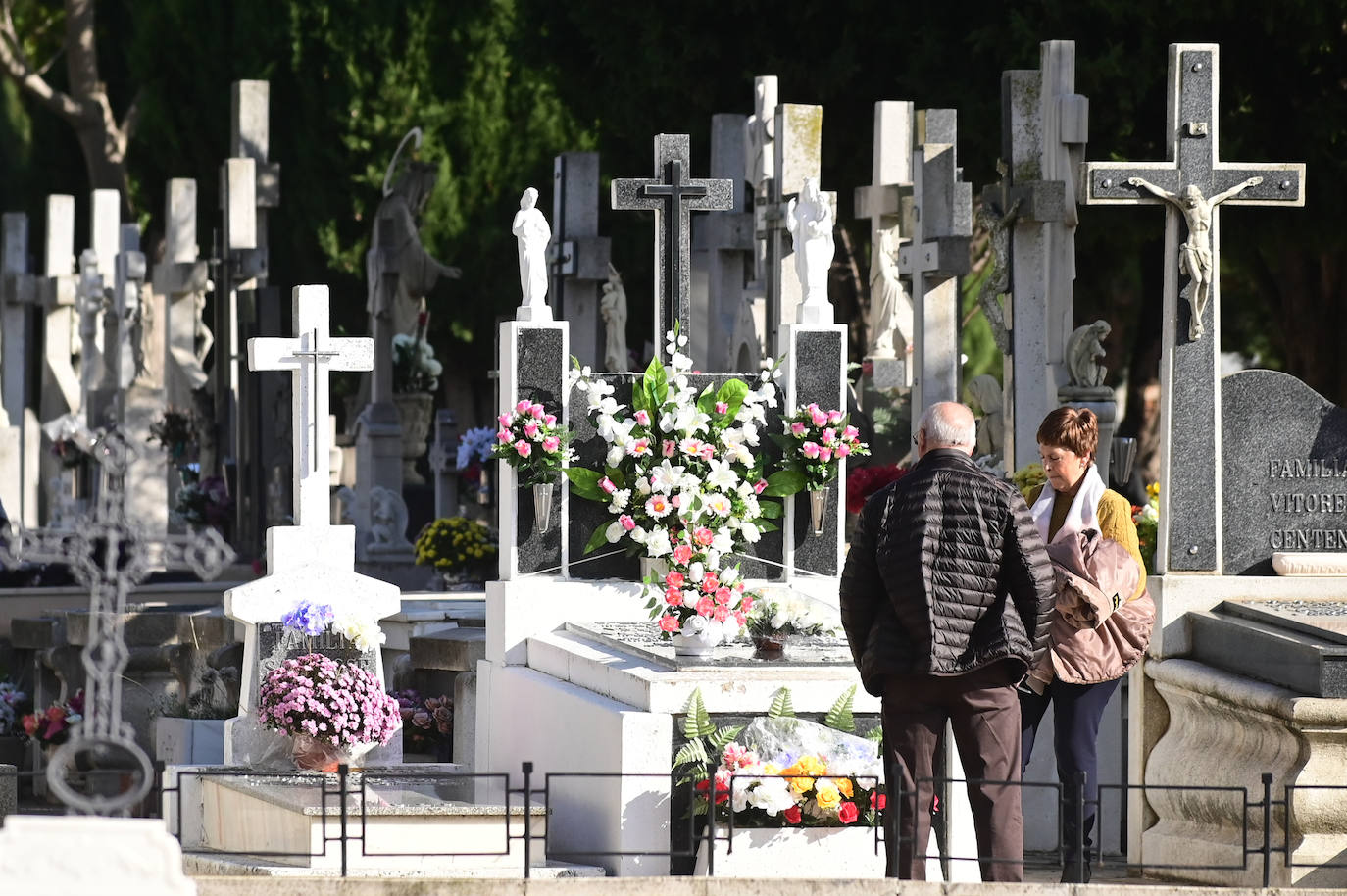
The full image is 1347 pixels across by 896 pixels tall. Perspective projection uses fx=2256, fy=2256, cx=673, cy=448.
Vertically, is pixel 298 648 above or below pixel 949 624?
below

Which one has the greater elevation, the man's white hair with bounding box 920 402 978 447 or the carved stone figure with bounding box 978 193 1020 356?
the carved stone figure with bounding box 978 193 1020 356

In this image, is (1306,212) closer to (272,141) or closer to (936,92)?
(936,92)

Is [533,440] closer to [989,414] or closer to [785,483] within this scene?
[785,483]

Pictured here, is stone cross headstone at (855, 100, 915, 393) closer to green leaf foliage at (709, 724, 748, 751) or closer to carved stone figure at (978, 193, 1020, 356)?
carved stone figure at (978, 193, 1020, 356)

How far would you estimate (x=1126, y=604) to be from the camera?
7.98 m

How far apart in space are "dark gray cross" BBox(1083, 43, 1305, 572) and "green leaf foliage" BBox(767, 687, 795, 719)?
1.64m

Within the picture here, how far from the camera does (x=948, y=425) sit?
7133 mm

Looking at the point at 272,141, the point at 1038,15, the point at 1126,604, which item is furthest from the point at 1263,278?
the point at 272,141

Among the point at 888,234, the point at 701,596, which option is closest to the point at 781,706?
the point at 701,596

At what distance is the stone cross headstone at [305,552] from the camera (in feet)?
31.7

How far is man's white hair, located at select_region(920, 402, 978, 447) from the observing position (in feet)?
23.4

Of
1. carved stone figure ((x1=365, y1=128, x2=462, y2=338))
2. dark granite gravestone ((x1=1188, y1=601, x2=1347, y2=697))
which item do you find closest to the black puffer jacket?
dark granite gravestone ((x1=1188, y1=601, x2=1347, y2=697))

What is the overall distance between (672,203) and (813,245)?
0.81 meters

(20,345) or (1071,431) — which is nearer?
(1071,431)
